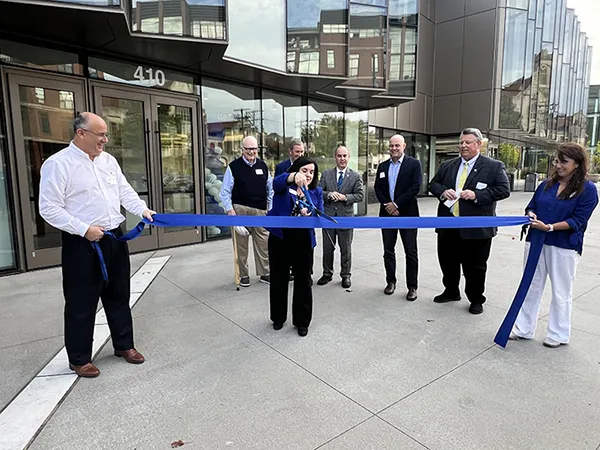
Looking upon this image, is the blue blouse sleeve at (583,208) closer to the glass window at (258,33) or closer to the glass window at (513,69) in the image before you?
the glass window at (258,33)

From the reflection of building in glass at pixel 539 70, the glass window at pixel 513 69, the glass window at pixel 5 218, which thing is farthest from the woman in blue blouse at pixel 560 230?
the glass window at pixel 513 69

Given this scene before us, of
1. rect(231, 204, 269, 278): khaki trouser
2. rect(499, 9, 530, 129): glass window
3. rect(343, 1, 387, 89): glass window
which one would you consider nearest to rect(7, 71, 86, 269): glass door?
rect(231, 204, 269, 278): khaki trouser

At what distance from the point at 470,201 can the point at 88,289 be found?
368 cm

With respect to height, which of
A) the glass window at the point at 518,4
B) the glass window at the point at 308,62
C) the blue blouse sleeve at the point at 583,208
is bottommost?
the blue blouse sleeve at the point at 583,208

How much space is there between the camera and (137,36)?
5.68m

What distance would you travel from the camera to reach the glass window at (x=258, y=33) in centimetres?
699

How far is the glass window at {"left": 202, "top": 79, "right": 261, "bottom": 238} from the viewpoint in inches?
327

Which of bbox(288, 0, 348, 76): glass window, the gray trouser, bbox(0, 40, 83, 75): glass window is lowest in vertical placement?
the gray trouser

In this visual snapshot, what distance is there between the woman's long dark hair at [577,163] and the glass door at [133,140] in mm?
6456

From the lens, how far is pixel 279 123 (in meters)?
9.78

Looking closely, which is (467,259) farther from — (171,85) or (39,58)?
(39,58)

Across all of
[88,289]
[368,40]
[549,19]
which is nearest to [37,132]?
[88,289]

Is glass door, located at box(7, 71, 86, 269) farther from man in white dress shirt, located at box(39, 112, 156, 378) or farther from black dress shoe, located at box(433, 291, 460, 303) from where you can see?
black dress shoe, located at box(433, 291, 460, 303)

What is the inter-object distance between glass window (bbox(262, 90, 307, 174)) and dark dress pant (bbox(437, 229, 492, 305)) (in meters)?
5.84
